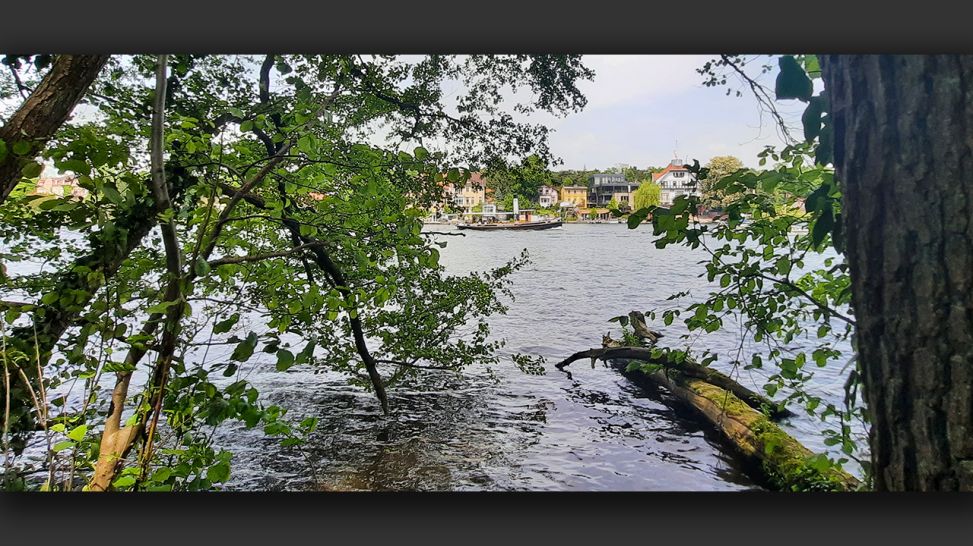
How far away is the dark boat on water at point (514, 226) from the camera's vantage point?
7.56 feet

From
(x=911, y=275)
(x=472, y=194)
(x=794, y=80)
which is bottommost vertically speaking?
(x=911, y=275)

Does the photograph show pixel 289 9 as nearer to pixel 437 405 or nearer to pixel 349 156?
pixel 349 156

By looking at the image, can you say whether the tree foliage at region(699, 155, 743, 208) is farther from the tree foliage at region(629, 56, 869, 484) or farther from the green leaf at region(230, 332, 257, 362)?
the green leaf at region(230, 332, 257, 362)

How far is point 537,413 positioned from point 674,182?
38.8 inches

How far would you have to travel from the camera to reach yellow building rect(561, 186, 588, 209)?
222 cm

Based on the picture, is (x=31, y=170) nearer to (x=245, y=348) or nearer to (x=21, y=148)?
(x=21, y=148)

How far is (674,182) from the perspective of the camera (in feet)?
6.24

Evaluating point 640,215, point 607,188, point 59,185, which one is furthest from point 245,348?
point 607,188

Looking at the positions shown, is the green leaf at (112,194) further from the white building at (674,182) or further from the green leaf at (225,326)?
the white building at (674,182)

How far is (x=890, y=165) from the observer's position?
3.34 feet

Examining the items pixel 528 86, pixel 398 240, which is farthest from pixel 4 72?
pixel 528 86

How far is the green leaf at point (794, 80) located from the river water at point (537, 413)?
0.83m

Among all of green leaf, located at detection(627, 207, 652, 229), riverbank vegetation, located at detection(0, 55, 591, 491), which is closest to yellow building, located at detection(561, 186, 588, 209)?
riverbank vegetation, located at detection(0, 55, 591, 491)

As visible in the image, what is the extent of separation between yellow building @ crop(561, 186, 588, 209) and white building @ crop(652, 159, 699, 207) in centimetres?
26
